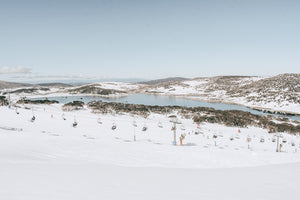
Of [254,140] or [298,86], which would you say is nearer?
[254,140]

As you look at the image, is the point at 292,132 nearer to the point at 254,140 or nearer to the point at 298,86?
the point at 254,140

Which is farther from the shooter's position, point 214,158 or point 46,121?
point 46,121

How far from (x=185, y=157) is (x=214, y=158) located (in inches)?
104

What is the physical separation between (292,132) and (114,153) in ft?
139

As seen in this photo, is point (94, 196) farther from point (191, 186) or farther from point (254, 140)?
point (254, 140)

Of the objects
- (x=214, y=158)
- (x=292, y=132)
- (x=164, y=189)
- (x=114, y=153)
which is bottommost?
(x=292, y=132)

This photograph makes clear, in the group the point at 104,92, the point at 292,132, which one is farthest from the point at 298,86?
the point at 104,92

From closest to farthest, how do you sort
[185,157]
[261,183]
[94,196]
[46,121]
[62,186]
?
[94,196]
[62,186]
[261,183]
[185,157]
[46,121]

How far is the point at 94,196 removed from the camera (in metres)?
4.23

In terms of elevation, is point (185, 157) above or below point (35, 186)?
below

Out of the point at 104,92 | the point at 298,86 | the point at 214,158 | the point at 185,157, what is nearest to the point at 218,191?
the point at 185,157

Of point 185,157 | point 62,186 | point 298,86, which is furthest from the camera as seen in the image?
point 298,86

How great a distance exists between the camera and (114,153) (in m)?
12.9

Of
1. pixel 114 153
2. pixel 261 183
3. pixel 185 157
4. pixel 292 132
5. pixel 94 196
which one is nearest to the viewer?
pixel 94 196
